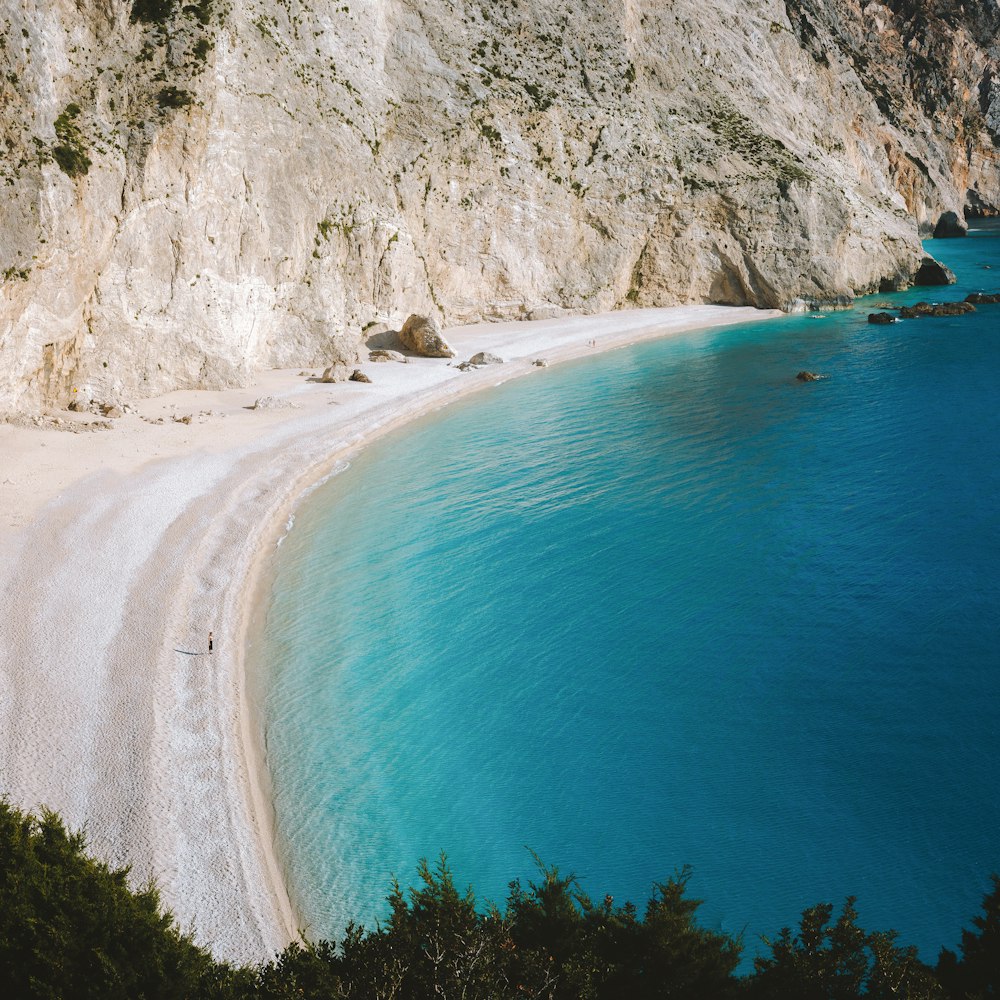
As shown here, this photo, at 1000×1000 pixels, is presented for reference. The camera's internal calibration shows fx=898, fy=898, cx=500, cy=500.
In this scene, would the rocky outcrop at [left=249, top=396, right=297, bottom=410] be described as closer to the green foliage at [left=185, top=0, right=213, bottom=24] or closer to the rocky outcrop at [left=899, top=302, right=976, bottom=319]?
the green foliage at [left=185, top=0, right=213, bottom=24]

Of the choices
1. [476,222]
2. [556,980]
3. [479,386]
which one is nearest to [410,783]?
[556,980]

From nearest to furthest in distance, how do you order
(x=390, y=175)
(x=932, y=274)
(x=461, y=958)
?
(x=461, y=958) → (x=390, y=175) → (x=932, y=274)

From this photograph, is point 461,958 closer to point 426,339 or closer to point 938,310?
point 426,339

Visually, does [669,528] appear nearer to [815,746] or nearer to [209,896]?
[815,746]

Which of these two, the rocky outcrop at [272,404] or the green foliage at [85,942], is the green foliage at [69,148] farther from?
the green foliage at [85,942]

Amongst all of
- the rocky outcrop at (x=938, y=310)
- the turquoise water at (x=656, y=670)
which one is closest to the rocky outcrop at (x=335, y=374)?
the turquoise water at (x=656, y=670)

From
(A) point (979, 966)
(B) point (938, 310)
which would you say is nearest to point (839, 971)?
(A) point (979, 966)

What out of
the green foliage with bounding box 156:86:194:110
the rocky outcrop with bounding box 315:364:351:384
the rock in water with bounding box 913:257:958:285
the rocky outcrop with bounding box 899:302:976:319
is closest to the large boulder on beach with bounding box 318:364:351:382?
the rocky outcrop with bounding box 315:364:351:384
